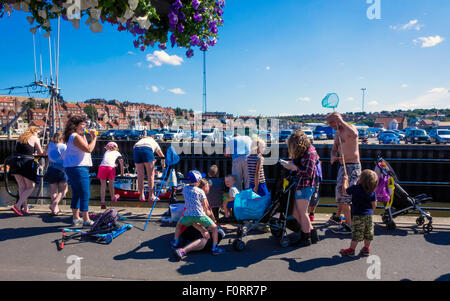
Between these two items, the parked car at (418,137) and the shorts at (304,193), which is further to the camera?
the parked car at (418,137)

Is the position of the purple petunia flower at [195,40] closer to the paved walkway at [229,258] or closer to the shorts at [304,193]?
the shorts at [304,193]

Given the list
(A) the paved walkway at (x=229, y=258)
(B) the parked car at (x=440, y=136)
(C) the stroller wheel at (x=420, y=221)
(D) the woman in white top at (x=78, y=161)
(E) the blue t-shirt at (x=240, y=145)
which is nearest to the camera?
(A) the paved walkway at (x=229, y=258)

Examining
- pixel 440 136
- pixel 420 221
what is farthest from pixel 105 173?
pixel 440 136

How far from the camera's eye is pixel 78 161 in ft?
15.2

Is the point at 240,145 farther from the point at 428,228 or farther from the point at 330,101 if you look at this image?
the point at 428,228

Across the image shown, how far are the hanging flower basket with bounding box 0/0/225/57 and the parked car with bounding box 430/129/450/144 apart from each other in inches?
1272

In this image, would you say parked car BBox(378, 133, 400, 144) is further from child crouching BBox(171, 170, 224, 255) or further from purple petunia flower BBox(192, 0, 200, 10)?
purple petunia flower BBox(192, 0, 200, 10)

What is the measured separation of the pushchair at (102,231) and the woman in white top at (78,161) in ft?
1.51

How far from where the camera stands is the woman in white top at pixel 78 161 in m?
4.59

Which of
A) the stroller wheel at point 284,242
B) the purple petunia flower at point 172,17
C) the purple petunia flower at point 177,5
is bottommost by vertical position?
the stroller wheel at point 284,242

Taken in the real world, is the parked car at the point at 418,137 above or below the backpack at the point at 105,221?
above

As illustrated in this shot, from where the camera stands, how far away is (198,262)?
351 centimetres

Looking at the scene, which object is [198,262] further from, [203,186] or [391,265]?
[391,265]

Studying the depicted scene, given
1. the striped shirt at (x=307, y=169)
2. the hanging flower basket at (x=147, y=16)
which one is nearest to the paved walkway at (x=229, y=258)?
the striped shirt at (x=307, y=169)
